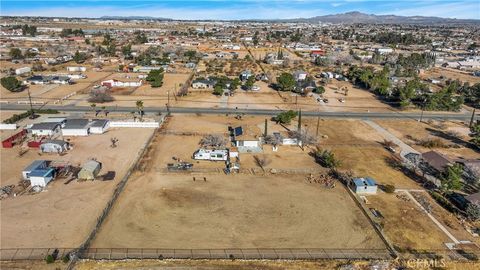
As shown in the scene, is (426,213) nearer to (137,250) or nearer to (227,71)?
(137,250)

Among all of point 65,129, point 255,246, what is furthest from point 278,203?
point 65,129

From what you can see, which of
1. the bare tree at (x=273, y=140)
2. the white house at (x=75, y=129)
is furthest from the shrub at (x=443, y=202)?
the white house at (x=75, y=129)

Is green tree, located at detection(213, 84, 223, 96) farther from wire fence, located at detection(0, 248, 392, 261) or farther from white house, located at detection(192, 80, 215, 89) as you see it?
wire fence, located at detection(0, 248, 392, 261)

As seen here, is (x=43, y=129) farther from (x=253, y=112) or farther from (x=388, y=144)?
(x=388, y=144)

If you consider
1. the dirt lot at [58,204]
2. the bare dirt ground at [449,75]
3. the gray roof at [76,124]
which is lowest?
the dirt lot at [58,204]

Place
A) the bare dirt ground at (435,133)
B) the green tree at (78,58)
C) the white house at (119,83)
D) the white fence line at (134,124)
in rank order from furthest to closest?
the green tree at (78,58)
the white house at (119,83)
the white fence line at (134,124)
the bare dirt ground at (435,133)

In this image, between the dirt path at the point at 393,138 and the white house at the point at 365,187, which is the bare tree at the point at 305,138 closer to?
the dirt path at the point at 393,138

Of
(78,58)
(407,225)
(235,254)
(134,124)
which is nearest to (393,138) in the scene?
(407,225)
